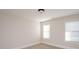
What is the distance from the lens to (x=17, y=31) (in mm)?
1253

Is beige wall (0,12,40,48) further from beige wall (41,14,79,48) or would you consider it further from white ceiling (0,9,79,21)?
beige wall (41,14,79,48)

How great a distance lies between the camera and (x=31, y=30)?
131 centimetres

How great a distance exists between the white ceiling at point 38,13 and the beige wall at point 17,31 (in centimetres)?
4

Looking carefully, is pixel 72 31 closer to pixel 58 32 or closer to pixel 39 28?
pixel 58 32

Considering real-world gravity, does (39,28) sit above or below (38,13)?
below

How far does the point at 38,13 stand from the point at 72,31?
22.8 inches

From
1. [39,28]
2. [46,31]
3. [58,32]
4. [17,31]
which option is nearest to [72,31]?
[58,32]

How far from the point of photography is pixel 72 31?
1243 millimetres

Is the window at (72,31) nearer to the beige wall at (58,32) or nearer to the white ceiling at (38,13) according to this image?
the beige wall at (58,32)
